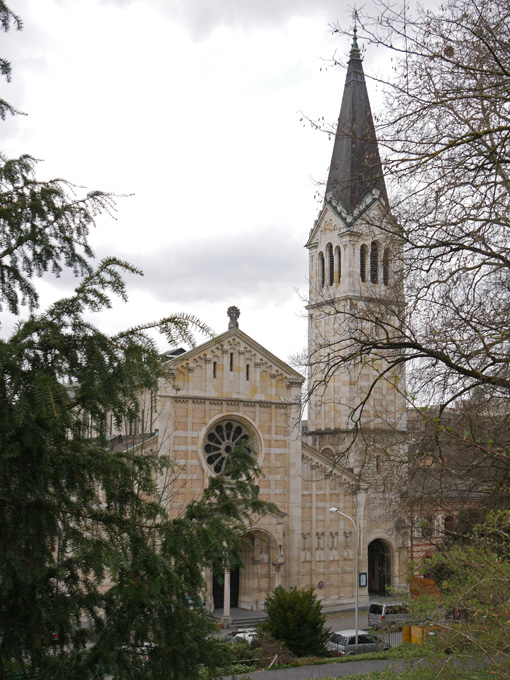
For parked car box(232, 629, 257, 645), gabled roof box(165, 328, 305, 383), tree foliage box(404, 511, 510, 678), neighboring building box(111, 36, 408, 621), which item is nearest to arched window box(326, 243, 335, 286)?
neighboring building box(111, 36, 408, 621)

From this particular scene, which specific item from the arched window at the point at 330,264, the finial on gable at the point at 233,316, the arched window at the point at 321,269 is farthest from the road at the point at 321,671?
the arched window at the point at 321,269

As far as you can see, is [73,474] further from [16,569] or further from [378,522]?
[378,522]

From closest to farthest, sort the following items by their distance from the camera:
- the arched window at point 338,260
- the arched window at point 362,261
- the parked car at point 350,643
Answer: the parked car at point 350,643
the arched window at point 362,261
the arched window at point 338,260

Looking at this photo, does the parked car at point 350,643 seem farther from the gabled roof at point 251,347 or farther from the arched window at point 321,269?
the arched window at point 321,269

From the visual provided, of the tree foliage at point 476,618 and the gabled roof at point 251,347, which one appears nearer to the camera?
the tree foliage at point 476,618

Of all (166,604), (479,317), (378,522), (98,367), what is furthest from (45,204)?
(378,522)

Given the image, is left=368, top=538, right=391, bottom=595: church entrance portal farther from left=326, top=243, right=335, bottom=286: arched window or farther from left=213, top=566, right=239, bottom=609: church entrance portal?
left=326, top=243, right=335, bottom=286: arched window

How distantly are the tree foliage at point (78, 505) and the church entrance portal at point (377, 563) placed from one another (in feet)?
104

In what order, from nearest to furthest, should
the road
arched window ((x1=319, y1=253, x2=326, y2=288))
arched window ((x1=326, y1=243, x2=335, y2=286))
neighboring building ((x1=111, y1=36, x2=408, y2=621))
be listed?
the road < neighboring building ((x1=111, y1=36, x2=408, y2=621)) < arched window ((x1=326, y1=243, x2=335, y2=286)) < arched window ((x1=319, y1=253, x2=326, y2=288))

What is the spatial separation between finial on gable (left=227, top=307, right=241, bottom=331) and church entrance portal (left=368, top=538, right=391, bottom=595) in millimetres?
13498

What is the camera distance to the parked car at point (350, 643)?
1046 inches

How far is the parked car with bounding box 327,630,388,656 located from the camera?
26.6m

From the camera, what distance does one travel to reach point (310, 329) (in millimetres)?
41562

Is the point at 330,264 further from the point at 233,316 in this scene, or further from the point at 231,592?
the point at 231,592
